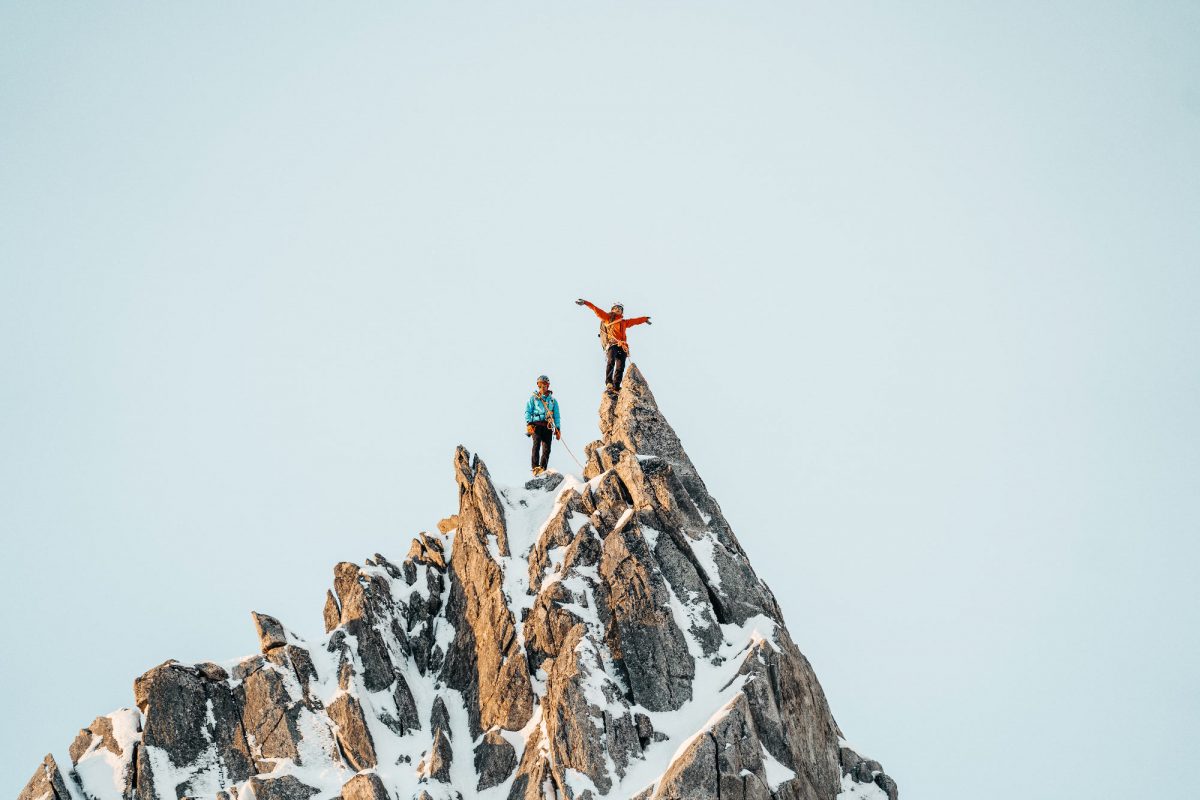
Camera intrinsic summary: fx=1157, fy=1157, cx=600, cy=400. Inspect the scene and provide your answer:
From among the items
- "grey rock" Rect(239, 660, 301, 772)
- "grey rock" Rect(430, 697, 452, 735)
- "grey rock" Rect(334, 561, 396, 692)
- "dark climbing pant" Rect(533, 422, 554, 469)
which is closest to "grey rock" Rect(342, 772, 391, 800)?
"grey rock" Rect(239, 660, 301, 772)

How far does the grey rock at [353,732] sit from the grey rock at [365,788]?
1.51m

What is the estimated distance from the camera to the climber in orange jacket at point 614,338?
5844 centimetres

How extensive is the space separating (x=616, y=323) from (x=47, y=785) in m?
32.1

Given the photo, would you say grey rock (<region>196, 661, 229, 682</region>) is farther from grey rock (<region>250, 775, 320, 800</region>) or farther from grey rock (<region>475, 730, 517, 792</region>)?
grey rock (<region>475, 730, 517, 792</region>)

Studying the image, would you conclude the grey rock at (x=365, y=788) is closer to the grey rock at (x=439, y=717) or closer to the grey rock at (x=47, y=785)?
the grey rock at (x=439, y=717)

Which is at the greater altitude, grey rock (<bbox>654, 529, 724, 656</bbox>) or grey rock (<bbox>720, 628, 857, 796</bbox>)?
grey rock (<bbox>654, 529, 724, 656</bbox>)

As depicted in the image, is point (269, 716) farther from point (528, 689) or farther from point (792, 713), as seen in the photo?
point (792, 713)

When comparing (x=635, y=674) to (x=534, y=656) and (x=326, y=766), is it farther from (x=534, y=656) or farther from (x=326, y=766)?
Result: (x=326, y=766)

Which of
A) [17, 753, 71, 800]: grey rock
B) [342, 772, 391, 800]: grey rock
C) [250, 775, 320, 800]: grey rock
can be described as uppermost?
[17, 753, 71, 800]: grey rock

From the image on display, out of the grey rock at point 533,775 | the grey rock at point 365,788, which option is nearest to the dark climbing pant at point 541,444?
the grey rock at point 533,775

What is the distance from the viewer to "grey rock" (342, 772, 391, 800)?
42.0m

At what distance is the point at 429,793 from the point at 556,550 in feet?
38.3

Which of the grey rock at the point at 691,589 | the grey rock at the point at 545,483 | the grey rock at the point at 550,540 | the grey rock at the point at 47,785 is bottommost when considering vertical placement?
the grey rock at the point at 47,785

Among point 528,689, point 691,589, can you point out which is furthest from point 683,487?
point 528,689
